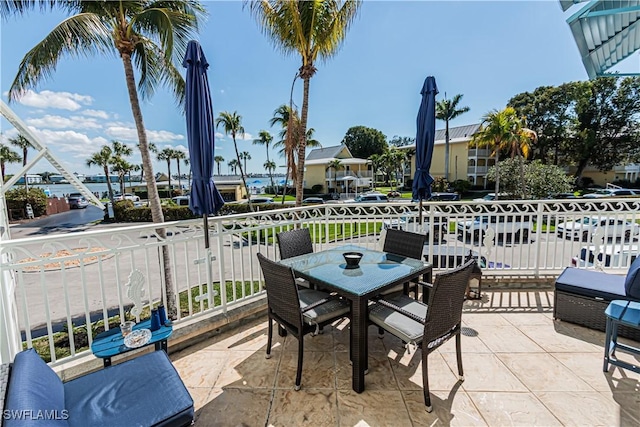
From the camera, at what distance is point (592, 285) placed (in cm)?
313

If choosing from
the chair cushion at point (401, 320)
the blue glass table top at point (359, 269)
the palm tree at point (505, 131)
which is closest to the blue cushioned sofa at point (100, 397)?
the blue glass table top at point (359, 269)

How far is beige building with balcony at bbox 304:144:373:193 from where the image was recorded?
33125 mm

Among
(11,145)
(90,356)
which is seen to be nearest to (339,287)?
(90,356)

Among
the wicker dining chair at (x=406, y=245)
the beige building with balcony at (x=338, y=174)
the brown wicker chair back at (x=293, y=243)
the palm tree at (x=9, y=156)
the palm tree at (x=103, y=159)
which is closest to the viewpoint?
the wicker dining chair at (x=406, y=245)

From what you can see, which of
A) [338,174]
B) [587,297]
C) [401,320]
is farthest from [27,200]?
[587,297]

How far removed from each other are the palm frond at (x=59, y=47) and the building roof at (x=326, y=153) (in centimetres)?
3138

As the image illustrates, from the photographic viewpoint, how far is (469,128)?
33.0 metres

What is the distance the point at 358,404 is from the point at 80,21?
609 cm

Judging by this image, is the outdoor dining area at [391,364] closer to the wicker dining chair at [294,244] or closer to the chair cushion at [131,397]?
the wicker dining chair at [294,244]

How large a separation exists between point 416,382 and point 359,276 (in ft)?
3.21

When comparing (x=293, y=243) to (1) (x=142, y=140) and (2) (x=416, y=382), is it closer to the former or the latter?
(2) (x=416, y=382)

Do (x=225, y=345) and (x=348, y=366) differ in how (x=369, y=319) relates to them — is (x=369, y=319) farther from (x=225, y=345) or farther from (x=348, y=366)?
(x=225, y=345)

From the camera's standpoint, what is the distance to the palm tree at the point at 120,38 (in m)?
4.31

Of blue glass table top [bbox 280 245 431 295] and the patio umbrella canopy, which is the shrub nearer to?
the patio umbrella canopy
